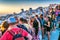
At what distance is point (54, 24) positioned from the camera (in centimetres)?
474

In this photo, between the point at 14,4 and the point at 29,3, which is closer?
the point at 14,4

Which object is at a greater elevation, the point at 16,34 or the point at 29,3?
the point at 29,3

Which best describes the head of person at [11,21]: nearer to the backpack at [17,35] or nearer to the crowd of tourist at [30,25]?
the crowd of tourist at [30,25]

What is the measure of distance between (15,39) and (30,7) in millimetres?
849

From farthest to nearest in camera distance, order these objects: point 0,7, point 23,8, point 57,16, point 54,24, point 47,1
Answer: point 54,24
point 57,16
point 47,1
point 23,8
point 0,7

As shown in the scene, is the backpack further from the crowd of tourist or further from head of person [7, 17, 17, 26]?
head of person [7, 17, 17, 26]

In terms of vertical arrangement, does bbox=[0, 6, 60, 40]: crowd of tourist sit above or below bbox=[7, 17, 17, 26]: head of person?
below

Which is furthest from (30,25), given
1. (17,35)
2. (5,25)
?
(17,35)

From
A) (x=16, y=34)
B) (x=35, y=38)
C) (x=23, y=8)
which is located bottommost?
(x=35, y=38)

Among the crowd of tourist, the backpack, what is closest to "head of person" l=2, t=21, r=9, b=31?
the crowd of tourist

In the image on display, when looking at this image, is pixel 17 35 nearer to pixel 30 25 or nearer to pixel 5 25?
pixel 5 25

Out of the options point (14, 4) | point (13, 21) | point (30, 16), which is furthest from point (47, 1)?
point (13, 21)

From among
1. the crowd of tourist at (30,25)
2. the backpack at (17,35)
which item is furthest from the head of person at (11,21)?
the backpack at (17,35)

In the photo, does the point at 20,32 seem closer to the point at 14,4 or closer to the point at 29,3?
the point at 14,4
